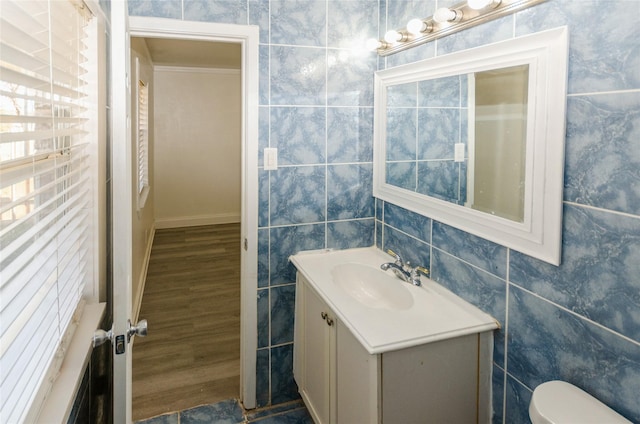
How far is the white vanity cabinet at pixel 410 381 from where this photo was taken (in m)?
1.45

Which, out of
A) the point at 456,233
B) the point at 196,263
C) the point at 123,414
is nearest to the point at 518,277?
the point at 456,233

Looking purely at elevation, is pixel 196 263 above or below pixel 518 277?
below

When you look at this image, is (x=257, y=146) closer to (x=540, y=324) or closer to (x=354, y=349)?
(x=354, y=349)

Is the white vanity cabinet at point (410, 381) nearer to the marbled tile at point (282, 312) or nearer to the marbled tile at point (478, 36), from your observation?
the marbled tile at point (282, 312)

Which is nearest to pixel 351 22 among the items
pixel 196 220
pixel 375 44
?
pixel 375 44

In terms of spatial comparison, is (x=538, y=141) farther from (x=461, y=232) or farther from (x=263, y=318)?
(x=263, y=318)

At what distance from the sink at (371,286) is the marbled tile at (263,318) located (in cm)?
42

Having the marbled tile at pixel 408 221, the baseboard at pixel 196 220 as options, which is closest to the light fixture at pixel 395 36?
the marbled tile at pixel 408 221

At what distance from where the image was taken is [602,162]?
3.75 ft

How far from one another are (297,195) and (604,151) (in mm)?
1399

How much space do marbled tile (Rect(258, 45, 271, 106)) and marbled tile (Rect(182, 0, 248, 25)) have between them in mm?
152

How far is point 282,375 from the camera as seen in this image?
2359mm

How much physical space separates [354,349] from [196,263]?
3.57 meters

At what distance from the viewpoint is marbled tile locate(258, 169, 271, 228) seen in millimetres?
2168
